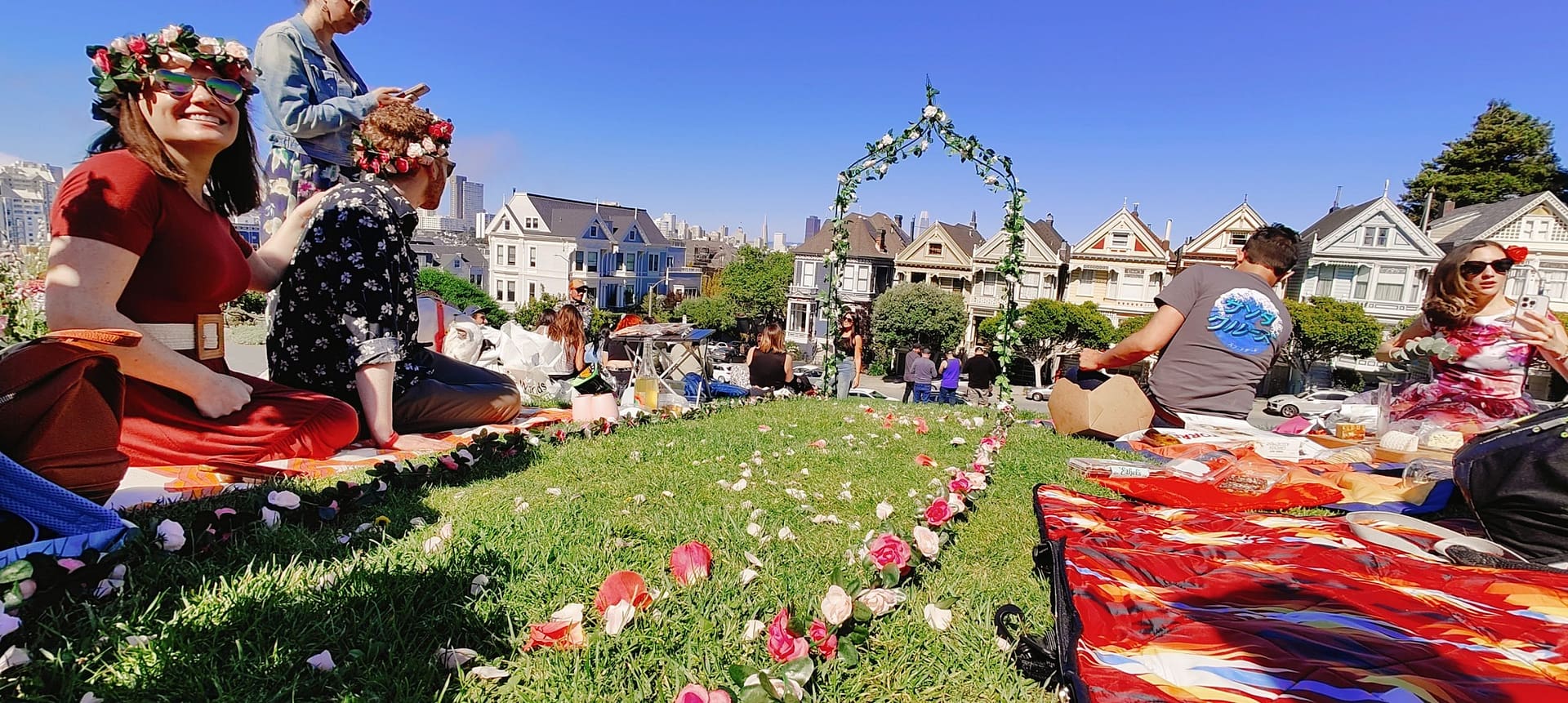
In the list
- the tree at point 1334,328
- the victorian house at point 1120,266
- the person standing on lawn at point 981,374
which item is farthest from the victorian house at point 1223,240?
the person standing on lawn at point 981,374

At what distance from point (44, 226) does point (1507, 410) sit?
825 cm

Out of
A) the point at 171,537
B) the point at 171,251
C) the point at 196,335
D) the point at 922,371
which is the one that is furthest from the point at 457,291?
the point at 171,537

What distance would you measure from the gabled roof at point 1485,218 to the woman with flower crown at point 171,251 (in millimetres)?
37433

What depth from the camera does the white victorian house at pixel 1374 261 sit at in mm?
30500

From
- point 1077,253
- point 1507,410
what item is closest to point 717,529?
point 1507,410

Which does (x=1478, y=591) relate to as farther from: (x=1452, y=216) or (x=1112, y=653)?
(x=1452, y=216)

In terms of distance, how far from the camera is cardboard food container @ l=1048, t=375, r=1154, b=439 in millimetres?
5016

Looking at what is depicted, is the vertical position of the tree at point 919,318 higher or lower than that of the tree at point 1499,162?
lower

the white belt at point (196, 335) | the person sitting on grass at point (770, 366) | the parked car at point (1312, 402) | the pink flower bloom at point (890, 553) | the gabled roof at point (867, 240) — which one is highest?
the gabled roof at point (867, 240)

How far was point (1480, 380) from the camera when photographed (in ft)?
15.4

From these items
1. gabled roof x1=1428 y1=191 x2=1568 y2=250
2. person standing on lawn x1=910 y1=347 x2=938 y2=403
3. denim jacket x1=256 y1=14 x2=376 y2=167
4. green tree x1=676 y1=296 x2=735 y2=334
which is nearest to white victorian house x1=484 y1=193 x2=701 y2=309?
green tree x1=676 y1=296 x2=735 y2=334

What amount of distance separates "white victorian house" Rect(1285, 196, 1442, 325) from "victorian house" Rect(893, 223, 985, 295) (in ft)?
54.5

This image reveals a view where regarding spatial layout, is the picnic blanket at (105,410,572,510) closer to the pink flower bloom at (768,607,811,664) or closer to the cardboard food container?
the pink flower bloom at (768,607,811,664)

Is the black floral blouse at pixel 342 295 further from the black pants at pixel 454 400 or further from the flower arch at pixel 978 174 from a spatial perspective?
the flower arch at pixel 978 174
